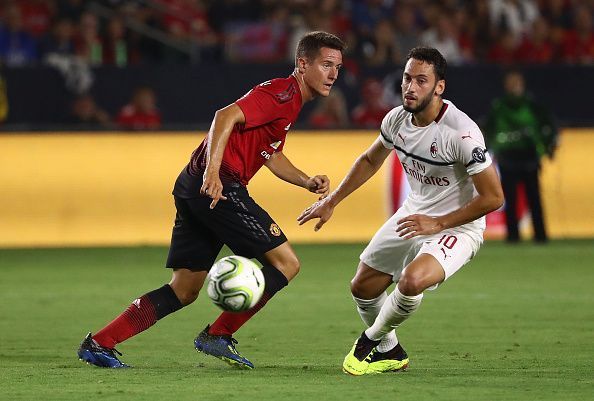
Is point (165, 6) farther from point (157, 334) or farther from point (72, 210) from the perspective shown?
point (157, 334)

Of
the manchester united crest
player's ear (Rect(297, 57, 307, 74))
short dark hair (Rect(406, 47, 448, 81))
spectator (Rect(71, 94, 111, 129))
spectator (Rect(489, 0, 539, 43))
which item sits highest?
player's ear (Rect(297, 57, 307, 74))

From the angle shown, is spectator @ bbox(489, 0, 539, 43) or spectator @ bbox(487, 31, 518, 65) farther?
spectator @ bbox(489, 0, 539, 43)

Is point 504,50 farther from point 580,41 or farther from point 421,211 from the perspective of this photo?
point 421,211

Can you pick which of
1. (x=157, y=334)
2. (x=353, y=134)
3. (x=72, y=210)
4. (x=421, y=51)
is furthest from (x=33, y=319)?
(x=353, y=134)

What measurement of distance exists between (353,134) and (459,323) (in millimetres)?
7498

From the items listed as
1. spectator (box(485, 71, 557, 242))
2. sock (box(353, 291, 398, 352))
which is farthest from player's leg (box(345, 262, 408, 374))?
spectator (box(485, 71, 557, 242))

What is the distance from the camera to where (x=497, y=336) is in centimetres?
910

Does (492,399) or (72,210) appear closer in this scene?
(492,399)

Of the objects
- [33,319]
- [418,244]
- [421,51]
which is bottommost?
[33,319]

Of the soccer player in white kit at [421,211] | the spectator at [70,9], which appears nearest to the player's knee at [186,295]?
the soccer player in white kit at [421,211]

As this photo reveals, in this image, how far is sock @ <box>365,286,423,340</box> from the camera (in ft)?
23.9

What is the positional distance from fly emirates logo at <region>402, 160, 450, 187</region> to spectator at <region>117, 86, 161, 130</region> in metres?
9.29

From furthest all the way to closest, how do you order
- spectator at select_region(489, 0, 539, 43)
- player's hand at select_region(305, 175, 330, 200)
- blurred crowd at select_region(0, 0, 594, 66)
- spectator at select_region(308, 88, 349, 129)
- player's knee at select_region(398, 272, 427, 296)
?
spectator at select_region(489, 0, 539, 43), blurred crowd at select_region(0, 0, 594, 66), spectator at select_region(308, 88, 349, 129), player's hand at select_region(305, 175, 330, 200), player's knee at select_region(398, 272, 427, 296)

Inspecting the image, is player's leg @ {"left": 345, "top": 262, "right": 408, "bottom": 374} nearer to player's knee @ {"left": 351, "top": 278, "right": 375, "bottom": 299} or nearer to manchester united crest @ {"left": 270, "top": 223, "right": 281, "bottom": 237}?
player's knee @ {"left": 351, "top": 278, "right": 375, "bottom": 299}
